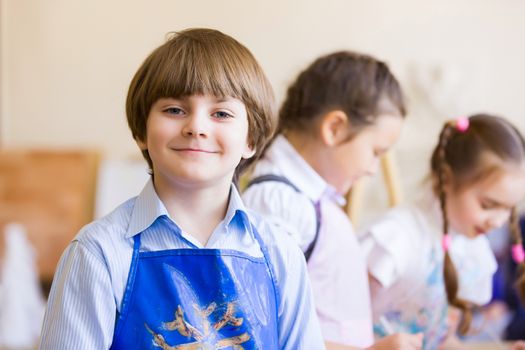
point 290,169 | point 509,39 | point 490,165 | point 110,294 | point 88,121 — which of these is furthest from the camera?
point 88,121

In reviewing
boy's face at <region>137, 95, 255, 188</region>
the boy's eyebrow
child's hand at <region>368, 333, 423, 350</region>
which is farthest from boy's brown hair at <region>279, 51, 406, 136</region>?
boy's face at <region>137, 95, 255, 188</region>

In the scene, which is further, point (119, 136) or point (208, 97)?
point (119, 136)

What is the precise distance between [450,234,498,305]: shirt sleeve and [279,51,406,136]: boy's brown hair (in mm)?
397

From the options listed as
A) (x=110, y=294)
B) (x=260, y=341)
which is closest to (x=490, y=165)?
(x=260, y=341)

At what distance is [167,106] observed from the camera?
786 mm

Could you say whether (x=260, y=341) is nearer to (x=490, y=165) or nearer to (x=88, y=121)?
(x=490, y=165)

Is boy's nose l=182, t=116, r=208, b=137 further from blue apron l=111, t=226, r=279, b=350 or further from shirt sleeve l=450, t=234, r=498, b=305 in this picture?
shirt sleeve l=450, t=234, r=498, b=305

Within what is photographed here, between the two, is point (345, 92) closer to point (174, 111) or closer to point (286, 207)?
point (286, 207)

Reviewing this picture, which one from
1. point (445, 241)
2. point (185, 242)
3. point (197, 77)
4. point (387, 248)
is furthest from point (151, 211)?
point (445, 241)

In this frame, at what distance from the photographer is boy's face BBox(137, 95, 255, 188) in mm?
777

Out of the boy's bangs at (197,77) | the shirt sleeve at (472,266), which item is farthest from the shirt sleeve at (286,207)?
the shirt sleeve at (472,266)

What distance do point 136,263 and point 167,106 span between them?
17 cm

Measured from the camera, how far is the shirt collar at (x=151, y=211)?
794 millimetres

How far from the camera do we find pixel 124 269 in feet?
2.52
